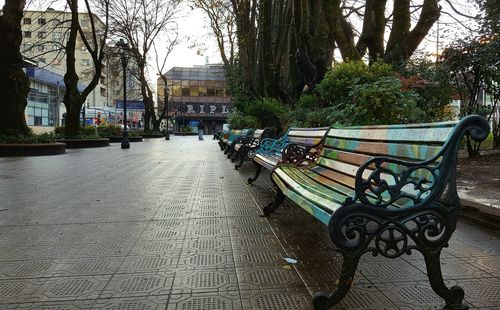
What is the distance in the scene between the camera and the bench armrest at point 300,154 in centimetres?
586

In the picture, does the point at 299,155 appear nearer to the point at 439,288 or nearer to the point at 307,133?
the point at 307,133

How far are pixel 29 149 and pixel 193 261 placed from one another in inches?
597

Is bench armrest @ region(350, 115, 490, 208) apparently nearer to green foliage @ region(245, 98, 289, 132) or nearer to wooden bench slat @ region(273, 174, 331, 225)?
wooden bench slat @ region(273, 174, 331, 225)

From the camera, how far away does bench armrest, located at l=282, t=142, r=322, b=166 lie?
231 inches

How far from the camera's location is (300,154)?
19.6 feet

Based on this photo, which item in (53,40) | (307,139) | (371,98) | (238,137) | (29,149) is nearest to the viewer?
(307,139)

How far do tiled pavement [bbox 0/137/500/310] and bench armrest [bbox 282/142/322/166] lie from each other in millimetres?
637

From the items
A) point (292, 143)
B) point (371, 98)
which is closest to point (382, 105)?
point (371, 98)

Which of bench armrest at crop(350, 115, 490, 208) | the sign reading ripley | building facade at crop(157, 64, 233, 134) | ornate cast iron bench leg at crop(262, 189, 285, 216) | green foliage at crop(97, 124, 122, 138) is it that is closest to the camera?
bench armrest at crop(350, 115, 490, 208)

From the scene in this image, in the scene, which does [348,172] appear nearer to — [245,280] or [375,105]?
[245,280]

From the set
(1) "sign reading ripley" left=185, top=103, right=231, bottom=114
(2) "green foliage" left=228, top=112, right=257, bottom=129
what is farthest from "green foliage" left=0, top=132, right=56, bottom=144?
(1) "sign reading ripley" left=185, top=103, right=231, bottom=114

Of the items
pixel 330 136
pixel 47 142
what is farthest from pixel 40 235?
pixel 47 142

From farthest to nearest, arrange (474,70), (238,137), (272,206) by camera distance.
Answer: (238,137) → (474,70) → (272,206)

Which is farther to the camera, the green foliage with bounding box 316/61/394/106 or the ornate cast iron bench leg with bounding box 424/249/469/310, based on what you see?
the green foliage with bounding box 316/61/394/106
